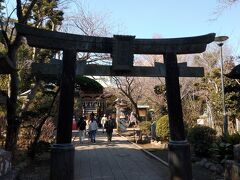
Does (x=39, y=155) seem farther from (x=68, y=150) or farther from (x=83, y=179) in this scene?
(x=68, y=150)

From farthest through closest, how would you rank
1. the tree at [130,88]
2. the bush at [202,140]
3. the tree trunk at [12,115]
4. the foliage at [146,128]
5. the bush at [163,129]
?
the tree at [130,88], the foliage at [146,128], the bush at [163,129], the bush at [202,140], the tree trunk at [12,115]

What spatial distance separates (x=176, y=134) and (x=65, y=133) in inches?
128

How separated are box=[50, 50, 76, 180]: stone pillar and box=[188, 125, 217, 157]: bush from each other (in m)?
7.22

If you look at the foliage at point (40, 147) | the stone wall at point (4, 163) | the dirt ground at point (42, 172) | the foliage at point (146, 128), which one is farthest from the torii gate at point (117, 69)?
the foliage at point (146, 128)

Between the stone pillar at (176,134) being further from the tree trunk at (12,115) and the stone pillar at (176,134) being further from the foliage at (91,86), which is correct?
the foliage at (91,86)

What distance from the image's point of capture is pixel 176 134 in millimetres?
9836

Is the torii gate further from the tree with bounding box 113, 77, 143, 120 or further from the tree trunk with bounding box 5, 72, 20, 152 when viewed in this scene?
the tree with bounding box 113, 77, 143, 120

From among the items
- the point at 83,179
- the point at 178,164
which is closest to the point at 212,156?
the point at 178,164

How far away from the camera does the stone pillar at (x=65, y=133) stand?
29.3 feet

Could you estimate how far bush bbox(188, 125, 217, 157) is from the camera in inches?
565

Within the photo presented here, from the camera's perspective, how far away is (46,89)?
16.5m

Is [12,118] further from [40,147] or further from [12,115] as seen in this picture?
[40,147]

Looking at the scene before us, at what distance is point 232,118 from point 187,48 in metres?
13.3

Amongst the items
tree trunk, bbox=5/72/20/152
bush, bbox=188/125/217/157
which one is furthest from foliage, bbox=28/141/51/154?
bush, bbox=188/125/217/157
